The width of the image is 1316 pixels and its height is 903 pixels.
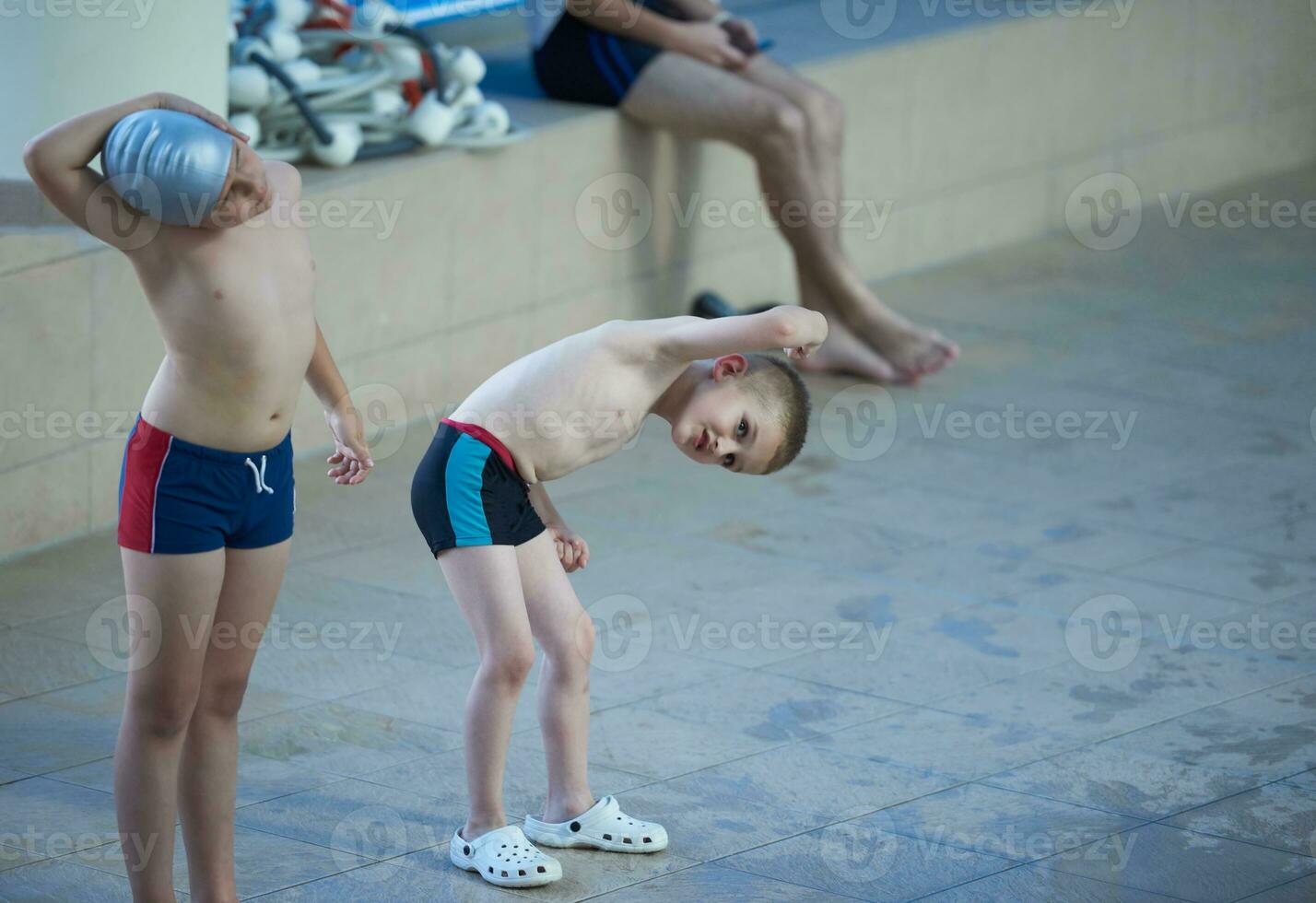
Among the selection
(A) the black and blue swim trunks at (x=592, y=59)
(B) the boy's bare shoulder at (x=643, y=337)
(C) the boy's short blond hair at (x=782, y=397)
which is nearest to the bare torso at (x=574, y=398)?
(B) the boy's bare shoulder at (x=643, y=337)

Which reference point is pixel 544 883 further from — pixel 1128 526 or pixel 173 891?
pixel 1128 526

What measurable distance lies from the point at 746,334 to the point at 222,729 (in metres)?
1.00

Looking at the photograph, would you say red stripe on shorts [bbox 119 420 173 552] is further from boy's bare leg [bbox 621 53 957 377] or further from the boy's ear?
boy's bare leg [bbox 621 53 957 377]

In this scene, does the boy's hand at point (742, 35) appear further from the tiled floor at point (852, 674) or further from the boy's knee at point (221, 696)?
the boy's knee at point (221, 696)

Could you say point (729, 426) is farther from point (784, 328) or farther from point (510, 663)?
point (510, 663)

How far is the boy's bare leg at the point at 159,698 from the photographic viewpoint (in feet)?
8.75

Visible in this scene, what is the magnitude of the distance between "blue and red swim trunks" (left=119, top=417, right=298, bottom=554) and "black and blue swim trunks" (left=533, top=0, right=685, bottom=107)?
378 centimetres

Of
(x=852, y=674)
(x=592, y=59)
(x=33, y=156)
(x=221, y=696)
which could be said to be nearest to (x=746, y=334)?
(x=221, y=696)

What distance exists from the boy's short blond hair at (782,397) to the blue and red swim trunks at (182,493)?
86 centimetres

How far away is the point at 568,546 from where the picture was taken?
129 inches

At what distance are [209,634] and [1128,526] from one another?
2.99m

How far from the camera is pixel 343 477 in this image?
122 inches

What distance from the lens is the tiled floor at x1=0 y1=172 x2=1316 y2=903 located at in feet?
10.5

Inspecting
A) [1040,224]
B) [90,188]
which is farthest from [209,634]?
[1040,224]
